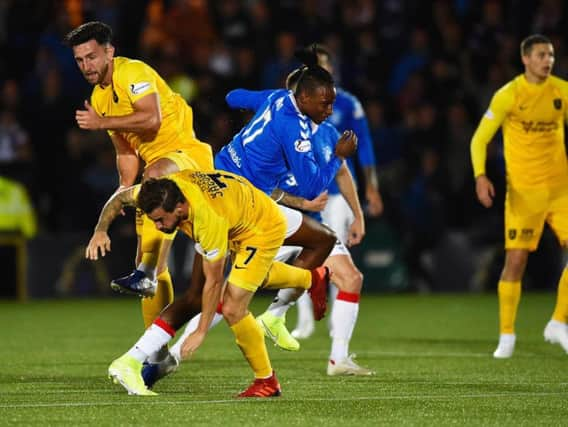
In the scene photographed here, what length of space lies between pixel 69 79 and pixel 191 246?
3.10 metres

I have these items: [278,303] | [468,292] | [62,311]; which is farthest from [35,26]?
[278,303]

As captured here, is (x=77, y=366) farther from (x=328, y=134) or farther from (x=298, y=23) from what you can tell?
(x=298, y=23)

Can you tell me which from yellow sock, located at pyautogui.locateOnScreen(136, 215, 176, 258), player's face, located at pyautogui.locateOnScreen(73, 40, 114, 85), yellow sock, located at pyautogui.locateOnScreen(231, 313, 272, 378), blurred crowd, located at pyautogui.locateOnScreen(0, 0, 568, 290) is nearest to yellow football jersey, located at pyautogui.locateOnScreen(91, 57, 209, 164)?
player's face, located at pyautogui.locateOnScreen(73, 40, 114, 85)

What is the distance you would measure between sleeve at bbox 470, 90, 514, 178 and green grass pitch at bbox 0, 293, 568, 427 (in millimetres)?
1566

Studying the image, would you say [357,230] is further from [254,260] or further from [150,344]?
[150,344]

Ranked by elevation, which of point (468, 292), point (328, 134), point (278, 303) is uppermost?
point (328, 134)

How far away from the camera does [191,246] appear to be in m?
18.4

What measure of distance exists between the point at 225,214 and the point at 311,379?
1.85 m

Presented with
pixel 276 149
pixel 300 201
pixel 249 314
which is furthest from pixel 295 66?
pixel 249 314

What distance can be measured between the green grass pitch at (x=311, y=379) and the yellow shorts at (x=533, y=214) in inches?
36.9

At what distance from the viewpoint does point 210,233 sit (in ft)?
26.7

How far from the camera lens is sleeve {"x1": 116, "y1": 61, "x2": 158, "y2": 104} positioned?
9484 millimetres

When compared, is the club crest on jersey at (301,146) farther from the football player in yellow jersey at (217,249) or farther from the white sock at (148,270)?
the white sock at (148,270)

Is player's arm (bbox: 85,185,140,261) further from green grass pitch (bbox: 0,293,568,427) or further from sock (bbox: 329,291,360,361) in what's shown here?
sock (bbox: 329,291,360,361)
